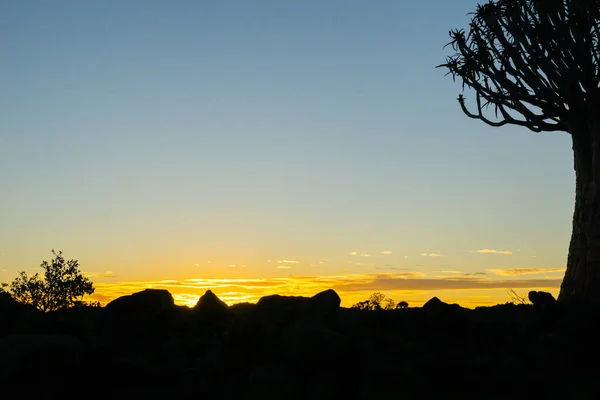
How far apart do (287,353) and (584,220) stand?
11.6 m

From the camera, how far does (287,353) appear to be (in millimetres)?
10719

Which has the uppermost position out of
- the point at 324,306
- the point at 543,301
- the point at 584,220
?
the point at 584,220

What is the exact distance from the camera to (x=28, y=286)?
2577 cm

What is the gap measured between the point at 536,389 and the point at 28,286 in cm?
2038

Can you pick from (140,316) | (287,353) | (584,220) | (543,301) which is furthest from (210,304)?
(584,220)

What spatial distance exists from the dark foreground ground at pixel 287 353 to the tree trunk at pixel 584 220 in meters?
5.44

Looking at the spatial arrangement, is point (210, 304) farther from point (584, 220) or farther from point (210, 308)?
point (584, 220)

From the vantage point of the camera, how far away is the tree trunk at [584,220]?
1842cm

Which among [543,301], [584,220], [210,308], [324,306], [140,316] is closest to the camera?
[324,306]

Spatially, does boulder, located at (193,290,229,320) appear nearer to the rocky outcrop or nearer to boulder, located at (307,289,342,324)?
the rocky outcrop

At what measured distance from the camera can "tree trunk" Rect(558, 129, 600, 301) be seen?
18422 mm

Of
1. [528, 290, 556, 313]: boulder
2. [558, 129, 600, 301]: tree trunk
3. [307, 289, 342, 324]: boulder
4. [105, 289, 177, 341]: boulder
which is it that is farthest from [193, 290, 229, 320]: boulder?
[558, 129, 600, 301]: tree trunk

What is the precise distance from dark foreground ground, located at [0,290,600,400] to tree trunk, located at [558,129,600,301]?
214 inches

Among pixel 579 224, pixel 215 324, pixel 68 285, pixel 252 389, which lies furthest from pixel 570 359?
pixel 68 285
